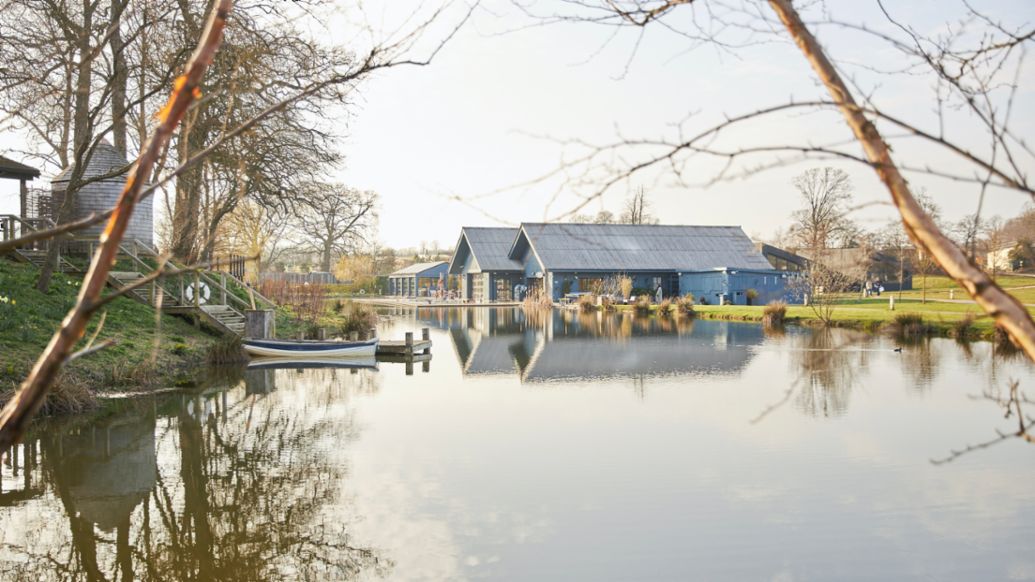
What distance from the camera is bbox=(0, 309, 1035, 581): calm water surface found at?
5738 mm

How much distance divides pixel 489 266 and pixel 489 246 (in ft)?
6.61

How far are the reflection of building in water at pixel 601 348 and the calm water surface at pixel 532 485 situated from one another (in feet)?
7.13

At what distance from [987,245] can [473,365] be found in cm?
1570

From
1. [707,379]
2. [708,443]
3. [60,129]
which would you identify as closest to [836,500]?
[708,443]

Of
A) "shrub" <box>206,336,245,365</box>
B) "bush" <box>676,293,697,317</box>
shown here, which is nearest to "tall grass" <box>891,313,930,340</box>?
"bush" <box>676,293,697,317</box>

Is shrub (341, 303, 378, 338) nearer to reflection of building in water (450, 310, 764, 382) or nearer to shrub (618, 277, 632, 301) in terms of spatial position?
reflection of building in water (450, 310, 764, 382)

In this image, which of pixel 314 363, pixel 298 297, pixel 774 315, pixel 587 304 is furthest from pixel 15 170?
pixel 587 304

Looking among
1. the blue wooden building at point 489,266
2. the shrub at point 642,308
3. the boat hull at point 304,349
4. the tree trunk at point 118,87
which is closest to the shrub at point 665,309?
the shrub at point 642,308

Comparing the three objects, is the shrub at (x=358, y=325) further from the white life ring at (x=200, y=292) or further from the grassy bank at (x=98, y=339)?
the grassy bank at (x=98, y=339)

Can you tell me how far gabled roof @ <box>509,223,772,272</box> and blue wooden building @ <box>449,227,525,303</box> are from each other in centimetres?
109

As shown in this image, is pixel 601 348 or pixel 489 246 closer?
pixel 601 348

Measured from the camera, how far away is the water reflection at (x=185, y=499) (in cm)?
566

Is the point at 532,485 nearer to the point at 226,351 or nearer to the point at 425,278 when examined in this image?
the point at 226,351

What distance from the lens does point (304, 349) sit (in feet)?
58.4
